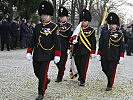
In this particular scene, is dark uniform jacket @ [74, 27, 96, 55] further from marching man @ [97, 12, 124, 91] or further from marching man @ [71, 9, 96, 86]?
marching man @ [97, 12, 124, 91]

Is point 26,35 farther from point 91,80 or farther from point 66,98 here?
point 66,98

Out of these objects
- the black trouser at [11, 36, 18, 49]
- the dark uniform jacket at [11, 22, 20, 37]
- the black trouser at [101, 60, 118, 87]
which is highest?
the dark uniform jacket at [11, 22, 20, 37]

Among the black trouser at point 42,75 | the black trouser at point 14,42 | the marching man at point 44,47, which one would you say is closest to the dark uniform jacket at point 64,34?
the marching man at point 44,47

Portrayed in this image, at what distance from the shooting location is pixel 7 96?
24.4ft

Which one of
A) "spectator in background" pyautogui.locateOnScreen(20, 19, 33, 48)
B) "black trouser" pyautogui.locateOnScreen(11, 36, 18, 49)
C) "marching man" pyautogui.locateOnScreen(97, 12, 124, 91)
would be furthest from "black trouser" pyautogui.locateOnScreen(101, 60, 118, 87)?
"spectator in background" pyautogui.locateOnScreen(20, 19, 33, 48)

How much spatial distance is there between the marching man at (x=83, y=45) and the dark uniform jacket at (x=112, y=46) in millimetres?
485

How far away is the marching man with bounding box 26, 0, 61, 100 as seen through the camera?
7230 mm

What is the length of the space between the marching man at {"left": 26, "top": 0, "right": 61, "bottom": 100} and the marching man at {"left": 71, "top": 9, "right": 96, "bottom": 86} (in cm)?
169

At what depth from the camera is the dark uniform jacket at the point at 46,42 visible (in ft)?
23.9

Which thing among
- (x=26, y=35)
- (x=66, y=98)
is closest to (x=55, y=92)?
(x=66, y=98)

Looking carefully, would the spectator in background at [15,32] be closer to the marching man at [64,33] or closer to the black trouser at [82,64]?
the marching man at [64,33]

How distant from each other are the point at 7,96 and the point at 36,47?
1223 millimetres

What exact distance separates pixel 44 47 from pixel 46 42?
0.11m

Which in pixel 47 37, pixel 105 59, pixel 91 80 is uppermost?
pixel 47 37
